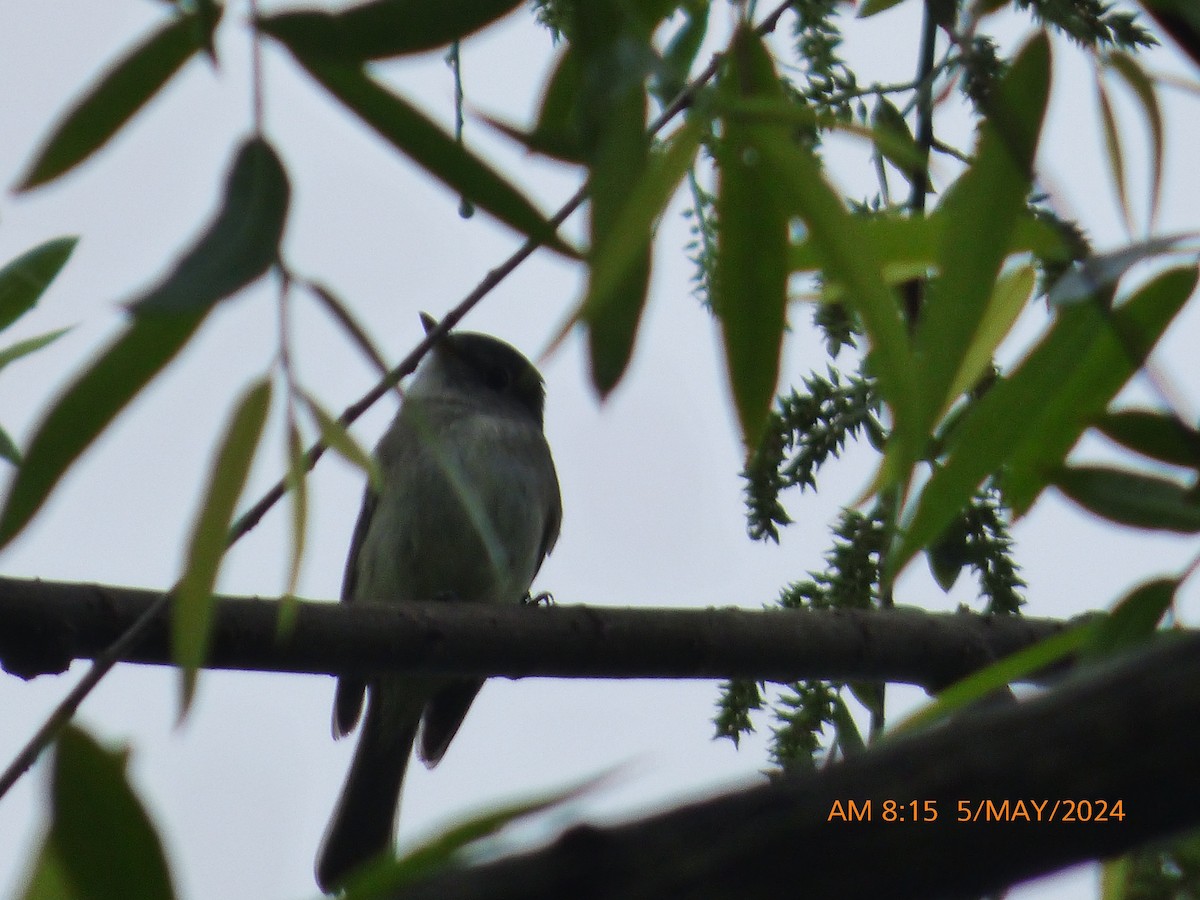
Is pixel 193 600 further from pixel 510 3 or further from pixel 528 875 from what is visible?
pixel 510 3

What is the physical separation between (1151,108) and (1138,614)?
1.94ft

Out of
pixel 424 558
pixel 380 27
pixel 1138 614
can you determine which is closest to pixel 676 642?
pixel 1138 614

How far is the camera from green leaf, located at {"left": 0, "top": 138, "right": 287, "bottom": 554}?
4.14ft

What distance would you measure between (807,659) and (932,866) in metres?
1.76

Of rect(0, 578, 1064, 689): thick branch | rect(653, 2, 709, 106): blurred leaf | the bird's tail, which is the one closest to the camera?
rect(653, 2, 709, 106): blurred leaf

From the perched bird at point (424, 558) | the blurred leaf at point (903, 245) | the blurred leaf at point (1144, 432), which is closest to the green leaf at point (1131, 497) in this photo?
A: the blurred leaf at point (1144, 432)

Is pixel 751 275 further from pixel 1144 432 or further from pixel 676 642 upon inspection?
pixel 676 642

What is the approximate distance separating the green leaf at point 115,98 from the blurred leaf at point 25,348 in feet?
3.52

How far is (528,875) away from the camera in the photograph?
106 cm

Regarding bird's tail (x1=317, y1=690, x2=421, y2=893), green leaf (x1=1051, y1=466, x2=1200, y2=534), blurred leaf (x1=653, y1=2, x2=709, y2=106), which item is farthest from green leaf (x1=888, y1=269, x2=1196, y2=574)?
bird's tail (x1=317, y1=690, x2=421, y2=893)

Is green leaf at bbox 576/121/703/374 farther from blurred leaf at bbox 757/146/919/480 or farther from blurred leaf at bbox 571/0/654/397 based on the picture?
blurred leaf at bbox 757/146/919/480

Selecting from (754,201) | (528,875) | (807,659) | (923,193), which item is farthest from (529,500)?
(528,875)

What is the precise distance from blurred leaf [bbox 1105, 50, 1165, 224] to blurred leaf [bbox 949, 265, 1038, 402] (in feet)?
1.83

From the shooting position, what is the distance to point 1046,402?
77.3 inches
